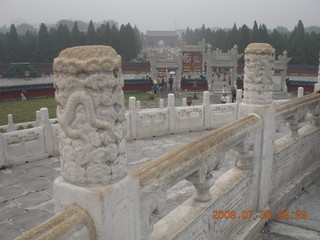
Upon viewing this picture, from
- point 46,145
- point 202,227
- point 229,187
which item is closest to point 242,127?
point 229,187

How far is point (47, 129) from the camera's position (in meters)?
8.14

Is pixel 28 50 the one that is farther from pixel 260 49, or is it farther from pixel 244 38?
pixel 260 49

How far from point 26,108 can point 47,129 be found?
15537 millimetres

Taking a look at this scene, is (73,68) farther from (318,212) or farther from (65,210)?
(318,212)

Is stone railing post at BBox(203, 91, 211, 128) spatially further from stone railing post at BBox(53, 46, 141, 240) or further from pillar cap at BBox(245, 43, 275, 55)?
stone railing post at BBox(53, 46, 141, 240)

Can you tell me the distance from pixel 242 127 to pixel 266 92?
0.85 m

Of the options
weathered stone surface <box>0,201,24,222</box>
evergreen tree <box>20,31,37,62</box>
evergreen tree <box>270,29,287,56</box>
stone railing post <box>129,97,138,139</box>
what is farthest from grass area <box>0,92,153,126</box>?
evergreen tree <box>270,29,287,56</box>

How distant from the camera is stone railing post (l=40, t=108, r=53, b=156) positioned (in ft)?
26.4

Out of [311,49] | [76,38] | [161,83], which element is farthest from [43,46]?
[311,49]

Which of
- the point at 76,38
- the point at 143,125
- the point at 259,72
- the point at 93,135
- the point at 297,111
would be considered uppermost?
the point at 76,38

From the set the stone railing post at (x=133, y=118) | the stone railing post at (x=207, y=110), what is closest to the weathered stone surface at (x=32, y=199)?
the stone railing post at (x=133, y=118)

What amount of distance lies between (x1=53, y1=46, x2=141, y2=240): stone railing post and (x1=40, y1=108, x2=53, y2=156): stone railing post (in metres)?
6.21
